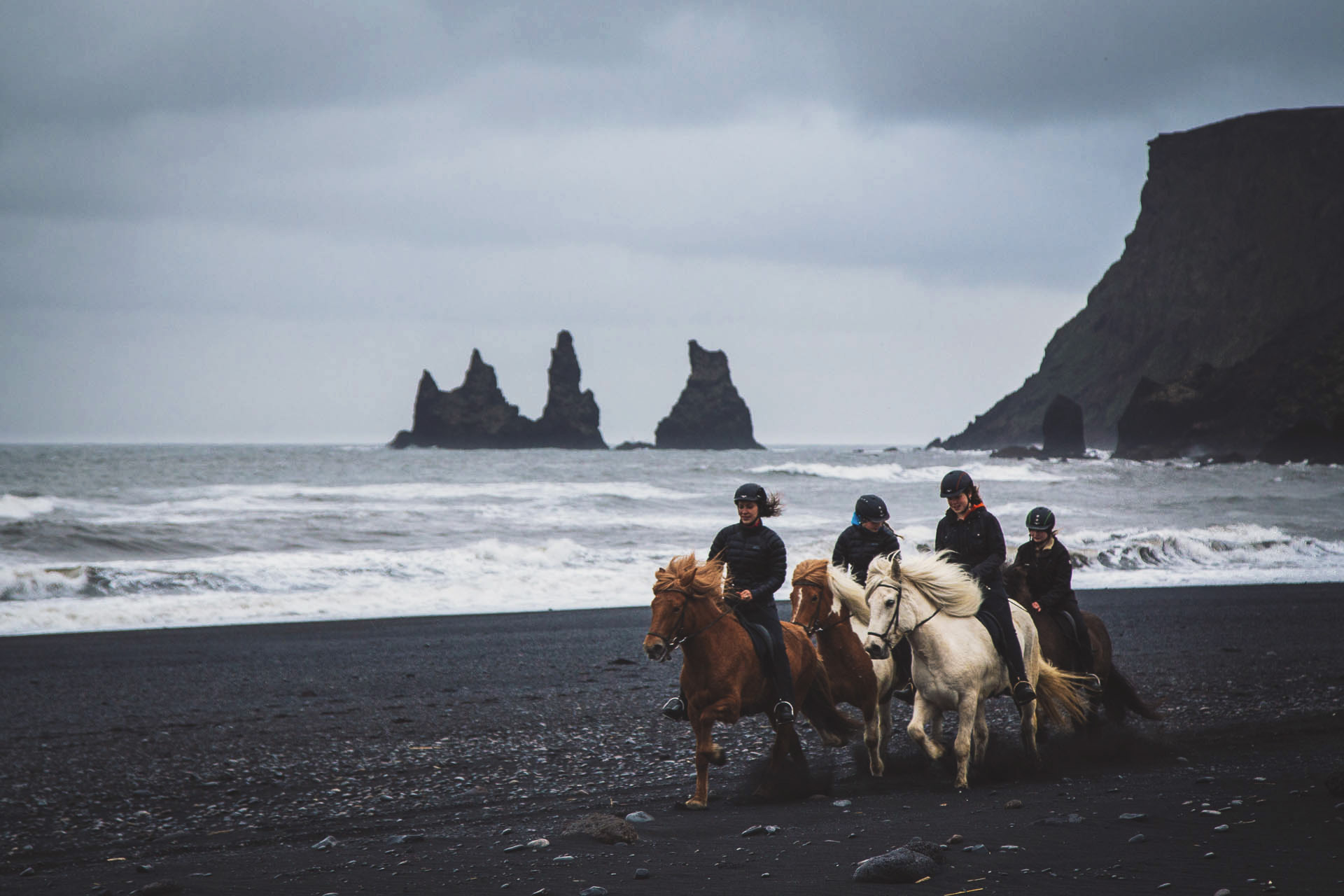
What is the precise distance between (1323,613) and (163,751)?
17.7 meters

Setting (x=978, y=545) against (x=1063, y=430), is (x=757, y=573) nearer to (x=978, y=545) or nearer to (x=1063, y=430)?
(x=978, y=545)

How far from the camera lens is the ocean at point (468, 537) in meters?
20.0

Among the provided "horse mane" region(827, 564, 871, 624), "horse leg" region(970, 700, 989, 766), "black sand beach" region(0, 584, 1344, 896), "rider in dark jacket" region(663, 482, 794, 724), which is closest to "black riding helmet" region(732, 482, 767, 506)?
"rider in dark jacket" region(663, 482, 794, 724)

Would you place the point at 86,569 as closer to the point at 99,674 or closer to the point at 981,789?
the point at 99,674

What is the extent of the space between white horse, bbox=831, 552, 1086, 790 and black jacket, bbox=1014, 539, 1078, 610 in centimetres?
144

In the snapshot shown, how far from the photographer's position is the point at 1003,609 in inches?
314

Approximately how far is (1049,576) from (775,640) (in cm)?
310

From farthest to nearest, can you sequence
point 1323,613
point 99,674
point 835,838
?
point 1323,613 < point 99,674 < point 835,838

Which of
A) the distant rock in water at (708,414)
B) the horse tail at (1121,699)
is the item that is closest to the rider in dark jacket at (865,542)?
the horse tail at (1121,699)

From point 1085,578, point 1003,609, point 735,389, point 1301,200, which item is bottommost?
point 1085,578

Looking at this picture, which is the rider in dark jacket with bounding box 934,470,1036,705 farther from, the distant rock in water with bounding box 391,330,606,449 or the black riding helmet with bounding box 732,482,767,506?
the distant rock in water with bounding box 391,330,606,449

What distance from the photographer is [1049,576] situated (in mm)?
A: 9109

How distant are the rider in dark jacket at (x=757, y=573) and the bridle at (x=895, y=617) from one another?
2.26ft

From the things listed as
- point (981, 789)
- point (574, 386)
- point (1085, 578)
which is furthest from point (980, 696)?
point (574, 386)
